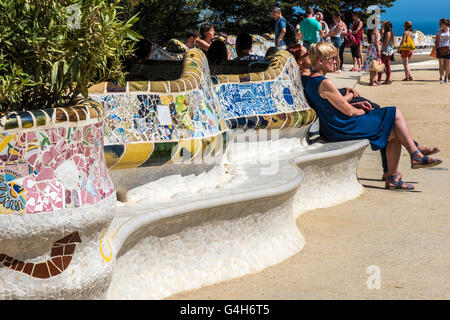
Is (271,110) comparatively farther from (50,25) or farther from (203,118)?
(50,25)

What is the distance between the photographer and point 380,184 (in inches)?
286

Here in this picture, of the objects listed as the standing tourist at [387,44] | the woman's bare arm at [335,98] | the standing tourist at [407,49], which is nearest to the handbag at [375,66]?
the standing tourist at [387,44]

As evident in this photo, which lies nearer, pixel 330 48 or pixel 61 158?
pixel 61 158

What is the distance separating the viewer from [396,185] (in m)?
6.94

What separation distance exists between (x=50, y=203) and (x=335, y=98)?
4186 mm

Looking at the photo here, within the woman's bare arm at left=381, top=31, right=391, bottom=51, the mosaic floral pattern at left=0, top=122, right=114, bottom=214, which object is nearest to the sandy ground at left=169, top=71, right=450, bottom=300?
the mosaic floral pattern at left=0, top=122, right=114, bottom=214

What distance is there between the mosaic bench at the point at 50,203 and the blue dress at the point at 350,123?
389 cm

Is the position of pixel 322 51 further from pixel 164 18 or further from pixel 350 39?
pixel 350 39

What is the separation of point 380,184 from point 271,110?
1.81 m

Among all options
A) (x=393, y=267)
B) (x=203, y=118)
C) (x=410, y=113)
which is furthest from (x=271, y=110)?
(x=410, y=113)

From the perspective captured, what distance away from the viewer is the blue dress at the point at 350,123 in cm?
675

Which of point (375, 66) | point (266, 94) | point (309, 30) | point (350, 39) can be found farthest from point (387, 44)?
point (266, 94)

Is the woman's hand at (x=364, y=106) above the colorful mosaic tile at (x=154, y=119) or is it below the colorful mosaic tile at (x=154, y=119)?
below

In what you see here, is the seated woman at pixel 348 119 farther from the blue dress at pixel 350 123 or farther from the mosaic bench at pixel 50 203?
the mosaic bench at pixel 50 203
